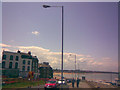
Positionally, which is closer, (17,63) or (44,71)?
(17,63)

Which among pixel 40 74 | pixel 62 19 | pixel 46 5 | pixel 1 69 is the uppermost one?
pixel 46 5

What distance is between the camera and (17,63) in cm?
6103

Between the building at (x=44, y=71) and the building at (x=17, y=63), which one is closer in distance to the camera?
the building at (x=17, y=63)

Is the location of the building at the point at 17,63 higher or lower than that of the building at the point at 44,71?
higher

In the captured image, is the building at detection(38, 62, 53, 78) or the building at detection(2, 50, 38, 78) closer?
the building at detection(2, 50, 38, 78)

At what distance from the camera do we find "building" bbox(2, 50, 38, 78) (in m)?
55.9

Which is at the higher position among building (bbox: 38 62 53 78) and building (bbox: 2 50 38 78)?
building (bbox: 2 50 38 78)

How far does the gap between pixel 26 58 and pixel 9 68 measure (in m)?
11.2

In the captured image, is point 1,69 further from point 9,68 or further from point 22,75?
point 22,75

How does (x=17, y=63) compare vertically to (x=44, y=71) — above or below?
above

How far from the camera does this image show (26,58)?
66.6m

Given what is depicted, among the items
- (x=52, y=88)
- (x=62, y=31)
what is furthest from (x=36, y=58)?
(x=62, y=31)

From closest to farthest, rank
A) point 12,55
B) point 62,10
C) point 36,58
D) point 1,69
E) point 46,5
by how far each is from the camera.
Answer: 1. point 46,5
2. point 62,10
3. point 1,69
4. point 12,55
5. point 36,58

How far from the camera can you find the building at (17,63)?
5588 cm
